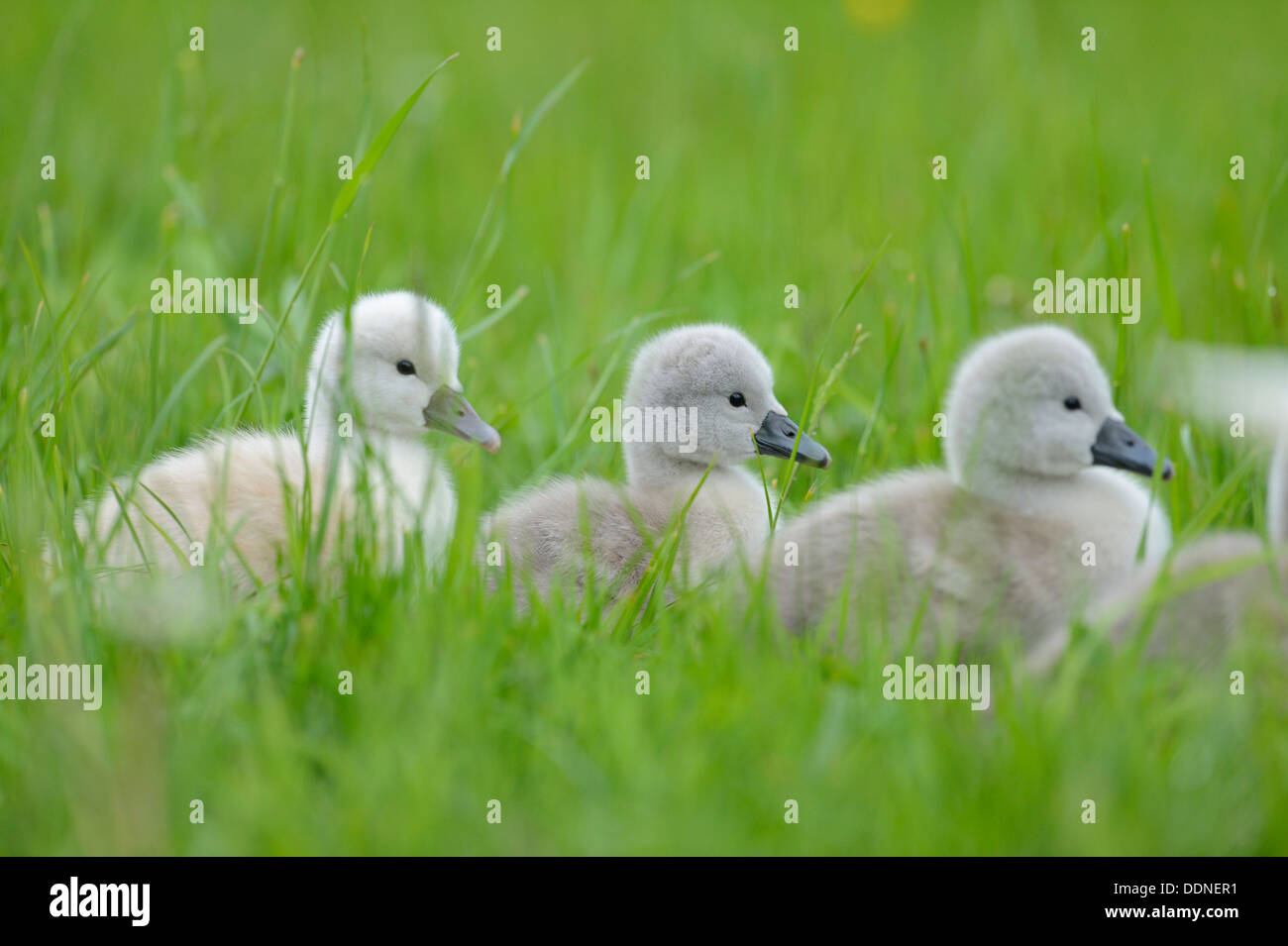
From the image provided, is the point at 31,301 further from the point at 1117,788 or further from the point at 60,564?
the point at 1117,788

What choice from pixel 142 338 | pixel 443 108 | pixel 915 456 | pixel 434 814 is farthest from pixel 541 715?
pixel 443 108

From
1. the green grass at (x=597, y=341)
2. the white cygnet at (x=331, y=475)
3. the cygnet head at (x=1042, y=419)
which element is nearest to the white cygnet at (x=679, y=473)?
the green grass at (x=597, y=341)

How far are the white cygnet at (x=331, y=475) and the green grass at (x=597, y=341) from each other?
0.45ft

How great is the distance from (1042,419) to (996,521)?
338 millimetres

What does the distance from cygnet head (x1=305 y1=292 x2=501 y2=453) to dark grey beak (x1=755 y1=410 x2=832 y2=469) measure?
0.78 metres

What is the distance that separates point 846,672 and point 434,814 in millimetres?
1051

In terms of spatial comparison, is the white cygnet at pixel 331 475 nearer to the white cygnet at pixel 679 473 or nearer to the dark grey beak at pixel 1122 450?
the white cygnet at pixel 679 473

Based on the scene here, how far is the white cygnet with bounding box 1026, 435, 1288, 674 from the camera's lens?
2914 mm

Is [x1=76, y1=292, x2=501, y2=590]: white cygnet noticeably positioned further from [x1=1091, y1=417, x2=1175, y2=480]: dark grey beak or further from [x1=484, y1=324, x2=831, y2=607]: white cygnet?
[x1=1091, y1=417, x2=1175, y2=480]: dark grey beak

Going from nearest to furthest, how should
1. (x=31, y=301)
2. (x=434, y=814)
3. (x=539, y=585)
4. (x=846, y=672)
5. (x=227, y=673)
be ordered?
(x=434, y=814) < (x=227, y=673) < (x=846, y=672) < (x=539, y=585) < (x=31, y=301)

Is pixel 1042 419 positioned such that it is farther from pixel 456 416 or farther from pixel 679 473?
pixel 456 416

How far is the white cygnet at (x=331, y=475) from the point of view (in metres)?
3.14

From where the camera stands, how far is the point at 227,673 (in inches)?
110

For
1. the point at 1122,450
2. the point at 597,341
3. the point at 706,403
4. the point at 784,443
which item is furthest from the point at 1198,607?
→ the point at 597,341
